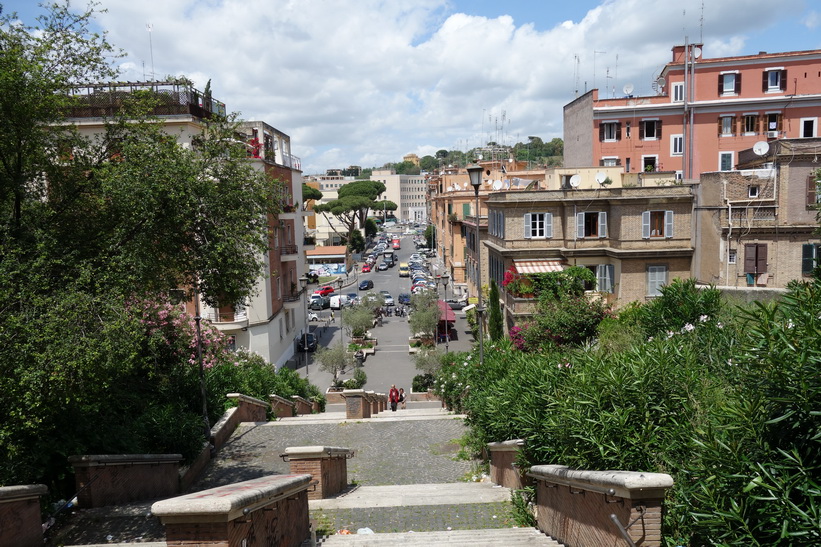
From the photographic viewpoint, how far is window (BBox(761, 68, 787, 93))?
1444 inches

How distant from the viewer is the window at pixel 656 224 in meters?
31.0

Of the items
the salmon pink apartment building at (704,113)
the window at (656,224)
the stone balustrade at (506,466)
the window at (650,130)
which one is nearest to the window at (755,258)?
the window at (656,224)

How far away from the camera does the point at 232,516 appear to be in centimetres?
576

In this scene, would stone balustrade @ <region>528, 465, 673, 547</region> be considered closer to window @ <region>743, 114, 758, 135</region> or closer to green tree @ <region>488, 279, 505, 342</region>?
green tree @ <region>488, 279, 505, 342</region>

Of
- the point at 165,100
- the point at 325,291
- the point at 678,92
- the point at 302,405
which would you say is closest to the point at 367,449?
the point at 302,405

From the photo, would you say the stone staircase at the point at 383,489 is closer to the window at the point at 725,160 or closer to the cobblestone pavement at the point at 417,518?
the cobblestone pavement at the point at 417,518

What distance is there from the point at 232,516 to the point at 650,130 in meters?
38.5

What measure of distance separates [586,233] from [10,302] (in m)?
28.2

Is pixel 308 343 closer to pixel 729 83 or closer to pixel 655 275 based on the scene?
pixel 655 275

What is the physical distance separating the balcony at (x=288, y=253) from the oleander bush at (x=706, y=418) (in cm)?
2533

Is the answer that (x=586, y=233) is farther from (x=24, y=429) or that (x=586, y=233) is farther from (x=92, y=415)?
(x=24, y=429)

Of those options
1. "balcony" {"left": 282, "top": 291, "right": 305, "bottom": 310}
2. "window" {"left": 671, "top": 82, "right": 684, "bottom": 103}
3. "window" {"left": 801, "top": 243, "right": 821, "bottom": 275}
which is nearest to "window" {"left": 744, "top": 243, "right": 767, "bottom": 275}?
"window" {"left": 801, "top": 243, "right": 821, "bottom": 275}

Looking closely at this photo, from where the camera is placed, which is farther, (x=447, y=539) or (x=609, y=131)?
(x=609, y=131)

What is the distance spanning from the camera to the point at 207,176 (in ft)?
39.3
